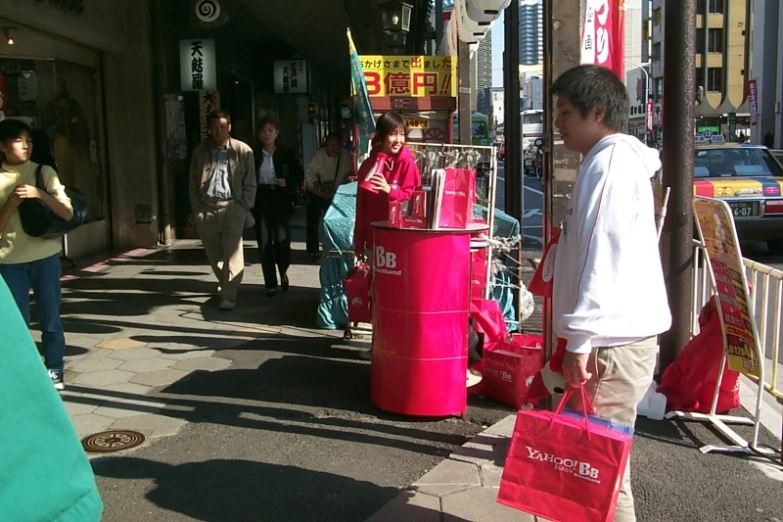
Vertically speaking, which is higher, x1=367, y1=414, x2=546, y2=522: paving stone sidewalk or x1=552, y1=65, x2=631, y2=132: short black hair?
x1=552, y1=65, x2=631, y2=132: short black hair

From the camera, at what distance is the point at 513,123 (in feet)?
27.5

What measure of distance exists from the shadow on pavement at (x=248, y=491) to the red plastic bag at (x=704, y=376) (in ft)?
6.90

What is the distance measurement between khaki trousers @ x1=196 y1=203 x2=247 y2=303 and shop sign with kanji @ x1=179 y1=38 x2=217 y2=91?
4.73 metres

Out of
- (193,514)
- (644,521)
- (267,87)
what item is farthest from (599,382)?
(267,87)

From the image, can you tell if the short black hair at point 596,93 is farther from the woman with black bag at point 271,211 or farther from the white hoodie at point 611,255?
the woman with black bag at point 271,211

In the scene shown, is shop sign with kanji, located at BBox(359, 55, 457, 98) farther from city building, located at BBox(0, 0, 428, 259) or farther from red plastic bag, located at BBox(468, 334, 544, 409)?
red plastic bag, located at BBox(468, 334, 544, 409)

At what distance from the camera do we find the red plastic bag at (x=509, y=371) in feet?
16.8

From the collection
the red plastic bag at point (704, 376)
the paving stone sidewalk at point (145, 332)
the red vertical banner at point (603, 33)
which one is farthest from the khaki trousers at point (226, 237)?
the red vertical banner at point (603, 33)

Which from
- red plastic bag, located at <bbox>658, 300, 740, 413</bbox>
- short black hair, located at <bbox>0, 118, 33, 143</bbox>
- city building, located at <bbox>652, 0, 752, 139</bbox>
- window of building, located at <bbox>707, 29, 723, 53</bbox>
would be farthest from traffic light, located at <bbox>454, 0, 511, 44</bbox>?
window of building, located at <bbox>707, 29, 723, 53</bbox>

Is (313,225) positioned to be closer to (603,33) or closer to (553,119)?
(553,119)

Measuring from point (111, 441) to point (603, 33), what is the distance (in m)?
3.55

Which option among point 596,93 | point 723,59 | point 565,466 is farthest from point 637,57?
point 565,466

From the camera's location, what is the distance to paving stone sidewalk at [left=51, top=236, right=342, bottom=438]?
5.23 m

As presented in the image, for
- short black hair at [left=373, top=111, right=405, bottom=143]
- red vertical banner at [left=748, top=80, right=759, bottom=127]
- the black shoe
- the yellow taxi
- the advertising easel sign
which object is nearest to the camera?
the advertising easel sign
